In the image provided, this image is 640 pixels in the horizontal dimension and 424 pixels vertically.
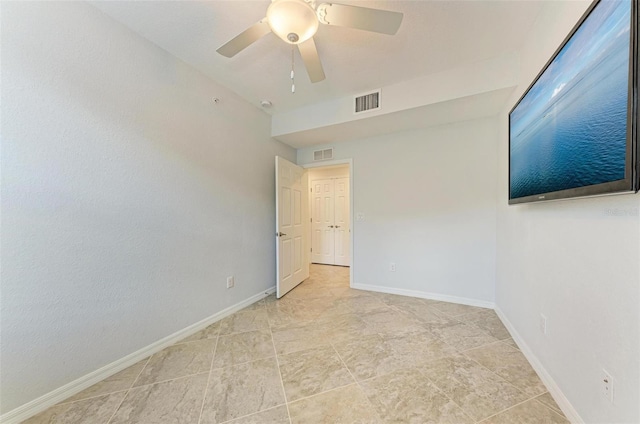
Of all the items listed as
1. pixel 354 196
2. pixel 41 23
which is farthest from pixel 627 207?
pixel 41 23

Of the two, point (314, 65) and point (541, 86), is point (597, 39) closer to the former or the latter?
point (541, 86)

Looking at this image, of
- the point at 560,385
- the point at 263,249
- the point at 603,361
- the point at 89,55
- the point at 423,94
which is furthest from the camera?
the point at 263,249

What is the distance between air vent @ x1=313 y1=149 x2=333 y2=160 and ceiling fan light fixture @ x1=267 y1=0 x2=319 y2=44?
2.26m

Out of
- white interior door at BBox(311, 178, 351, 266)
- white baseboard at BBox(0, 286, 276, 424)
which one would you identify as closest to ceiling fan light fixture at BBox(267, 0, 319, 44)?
white baseboard at BBox(0, 286, 276, 424)

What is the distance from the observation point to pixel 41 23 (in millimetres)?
1329

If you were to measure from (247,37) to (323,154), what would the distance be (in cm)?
224

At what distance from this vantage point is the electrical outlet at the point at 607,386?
0.95 meters

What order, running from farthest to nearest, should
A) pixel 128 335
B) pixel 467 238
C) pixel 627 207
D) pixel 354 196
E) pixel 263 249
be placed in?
pixel 354 196, pixel 263 249, pixel 467 238, pixel 128 335, pixel 627 207

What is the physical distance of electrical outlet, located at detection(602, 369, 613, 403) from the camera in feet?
3.13

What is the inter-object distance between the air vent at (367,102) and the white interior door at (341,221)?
2.41 meters

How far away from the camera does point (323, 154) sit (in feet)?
11.8

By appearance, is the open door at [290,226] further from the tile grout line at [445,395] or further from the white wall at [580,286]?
the white wall at [580,286]

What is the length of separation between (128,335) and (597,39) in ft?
10.6

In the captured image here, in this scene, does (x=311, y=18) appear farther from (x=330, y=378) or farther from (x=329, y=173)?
(x=329, y=173)
